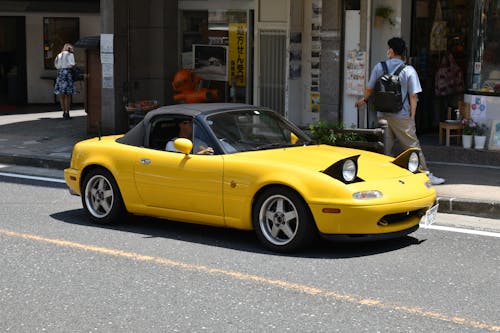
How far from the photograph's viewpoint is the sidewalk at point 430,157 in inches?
393

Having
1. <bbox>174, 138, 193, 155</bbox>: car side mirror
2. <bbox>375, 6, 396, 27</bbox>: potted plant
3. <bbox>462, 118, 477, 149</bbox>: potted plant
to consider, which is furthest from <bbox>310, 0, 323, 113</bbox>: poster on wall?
<bbox>174, 138, 193, 155</bbox>: car side mirror

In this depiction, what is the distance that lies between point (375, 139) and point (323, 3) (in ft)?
14.4

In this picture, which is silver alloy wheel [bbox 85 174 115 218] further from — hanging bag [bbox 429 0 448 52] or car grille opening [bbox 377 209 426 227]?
hanging bag [bbox 429 0 448 52]

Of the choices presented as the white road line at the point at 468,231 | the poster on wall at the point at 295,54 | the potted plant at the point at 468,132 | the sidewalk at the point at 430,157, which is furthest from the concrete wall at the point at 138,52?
the white road line at the point at 468,231

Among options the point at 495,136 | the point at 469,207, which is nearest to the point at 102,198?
the point at 469,207

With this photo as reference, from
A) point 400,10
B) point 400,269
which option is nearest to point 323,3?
point 400,10

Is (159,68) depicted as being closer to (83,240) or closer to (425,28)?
(425,28)

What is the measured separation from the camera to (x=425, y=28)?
1455 cm

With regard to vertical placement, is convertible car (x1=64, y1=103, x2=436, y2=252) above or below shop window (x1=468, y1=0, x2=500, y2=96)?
below

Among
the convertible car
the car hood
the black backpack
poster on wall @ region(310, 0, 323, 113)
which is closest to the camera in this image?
the convertible car

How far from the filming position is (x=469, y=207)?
9.88 metres

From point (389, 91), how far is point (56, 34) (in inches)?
566

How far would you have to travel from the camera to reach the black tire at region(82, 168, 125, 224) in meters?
9.12

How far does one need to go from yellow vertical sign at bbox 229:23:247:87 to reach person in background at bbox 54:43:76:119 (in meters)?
4.69
